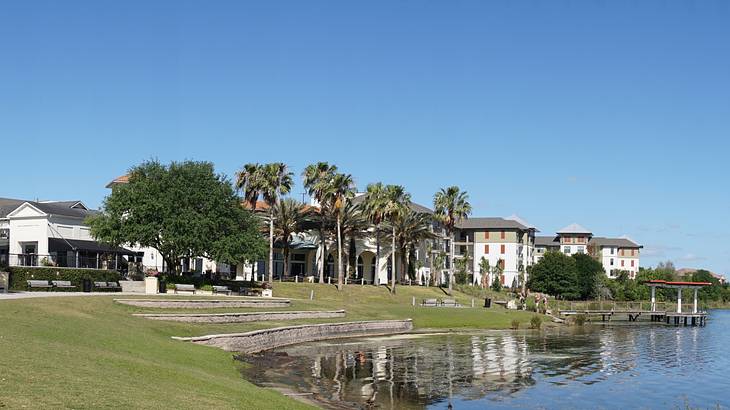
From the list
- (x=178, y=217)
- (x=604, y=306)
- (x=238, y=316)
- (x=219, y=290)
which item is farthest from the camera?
(x=604, y=306)

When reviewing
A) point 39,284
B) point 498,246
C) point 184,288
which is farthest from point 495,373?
point 498,246

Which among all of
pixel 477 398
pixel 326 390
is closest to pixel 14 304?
pixel 326 390

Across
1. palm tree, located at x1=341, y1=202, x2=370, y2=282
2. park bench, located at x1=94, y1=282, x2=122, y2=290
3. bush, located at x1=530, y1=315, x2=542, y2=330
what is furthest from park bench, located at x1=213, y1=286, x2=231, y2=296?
bush, located at x1=530, y1=315, x2=542, y2=330

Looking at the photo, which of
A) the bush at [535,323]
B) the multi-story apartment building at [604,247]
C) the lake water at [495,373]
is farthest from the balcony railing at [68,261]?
the multi-story apartment building at [604,247]

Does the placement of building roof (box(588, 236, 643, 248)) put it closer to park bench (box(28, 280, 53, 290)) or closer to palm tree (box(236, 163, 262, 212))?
palm tree (box(236, 163, 262, 212))

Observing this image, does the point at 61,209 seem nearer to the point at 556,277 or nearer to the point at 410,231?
the point at 410,231

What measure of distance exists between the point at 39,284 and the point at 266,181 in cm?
3198

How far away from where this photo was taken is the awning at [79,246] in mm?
70750

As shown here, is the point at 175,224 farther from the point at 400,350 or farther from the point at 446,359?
the point at 446,359

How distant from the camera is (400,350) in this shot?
145 feet

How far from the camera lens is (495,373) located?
1419 inches

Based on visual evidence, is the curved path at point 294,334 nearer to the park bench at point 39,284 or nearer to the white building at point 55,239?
the park bench at point 39,284

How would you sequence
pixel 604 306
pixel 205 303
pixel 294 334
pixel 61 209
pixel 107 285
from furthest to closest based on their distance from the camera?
pixel 604 306 < pixel 61 209 < pixel 107 285 < pixel 205 303 < pixel 294 334

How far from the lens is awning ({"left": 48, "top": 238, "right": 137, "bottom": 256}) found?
7075 centimetres
